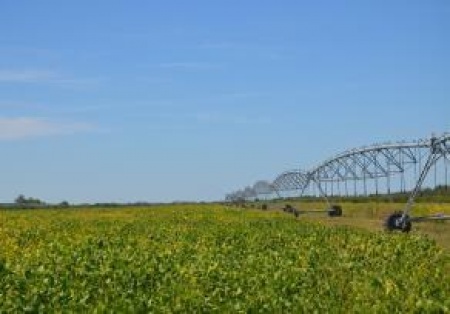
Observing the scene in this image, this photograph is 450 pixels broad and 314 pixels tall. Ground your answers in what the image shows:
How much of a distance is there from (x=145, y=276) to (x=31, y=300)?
3.43m

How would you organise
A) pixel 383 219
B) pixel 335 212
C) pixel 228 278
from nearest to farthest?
pixel 228 278 → pixel 383 219 → pixel 335 212

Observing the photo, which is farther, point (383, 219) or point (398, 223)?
point (383, 219)

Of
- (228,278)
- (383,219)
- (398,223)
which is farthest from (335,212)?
(228,278)

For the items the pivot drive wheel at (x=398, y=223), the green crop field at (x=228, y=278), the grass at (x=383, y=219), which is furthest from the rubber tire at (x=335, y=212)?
the green crop field at (x=228, y=278)

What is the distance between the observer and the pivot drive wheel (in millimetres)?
39375

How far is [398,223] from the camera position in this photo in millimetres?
39781

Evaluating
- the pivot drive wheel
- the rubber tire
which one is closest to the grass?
the pivot drive wheel

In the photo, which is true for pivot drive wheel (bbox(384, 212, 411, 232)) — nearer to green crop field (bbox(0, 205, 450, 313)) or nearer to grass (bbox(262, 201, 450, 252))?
grass (bbox(262, 201, 450, 252))

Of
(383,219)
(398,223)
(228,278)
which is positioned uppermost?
(383,219)

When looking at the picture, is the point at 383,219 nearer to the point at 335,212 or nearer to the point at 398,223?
the point at 335,212

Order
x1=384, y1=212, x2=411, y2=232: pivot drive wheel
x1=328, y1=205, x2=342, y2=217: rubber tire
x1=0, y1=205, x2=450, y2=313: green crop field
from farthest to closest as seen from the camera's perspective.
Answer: x1=328, y1=205, x2=342, y2=217: rubber tire → x1=384, y1=212, x2=411, y2=232: pivot drive wheel → x1=0, y1=205, x2=450, y2=313: green crop field

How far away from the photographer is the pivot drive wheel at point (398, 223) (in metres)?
39.4

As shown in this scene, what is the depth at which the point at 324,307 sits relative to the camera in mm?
13602

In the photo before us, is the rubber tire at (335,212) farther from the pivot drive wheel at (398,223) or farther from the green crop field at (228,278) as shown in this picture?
the green crop field at (228,278)
